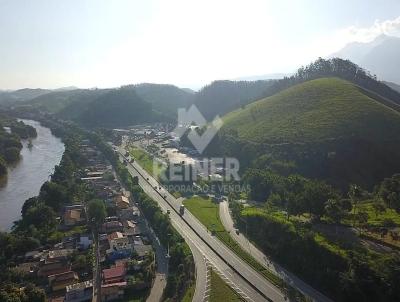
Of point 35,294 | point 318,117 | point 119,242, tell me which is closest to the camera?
point 35,294

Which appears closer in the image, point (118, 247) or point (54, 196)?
point (118, 247)

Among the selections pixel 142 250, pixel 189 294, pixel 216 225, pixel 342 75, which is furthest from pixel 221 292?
pixel 342 75

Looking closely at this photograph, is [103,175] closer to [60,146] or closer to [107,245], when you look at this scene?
[107,245]

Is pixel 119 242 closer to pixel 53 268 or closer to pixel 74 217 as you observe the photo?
pixel 53 268

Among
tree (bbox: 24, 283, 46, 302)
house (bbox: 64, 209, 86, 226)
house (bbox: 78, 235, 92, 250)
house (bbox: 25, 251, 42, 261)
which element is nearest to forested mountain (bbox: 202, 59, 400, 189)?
house (bbox: 64, 209, 86, 226)

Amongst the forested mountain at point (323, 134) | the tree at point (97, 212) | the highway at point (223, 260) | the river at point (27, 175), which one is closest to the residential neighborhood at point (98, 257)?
the tree at point (97, 212)

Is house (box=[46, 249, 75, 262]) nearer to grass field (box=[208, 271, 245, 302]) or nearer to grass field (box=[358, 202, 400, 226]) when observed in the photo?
grass field (box=[208, 271, 245, 302])
